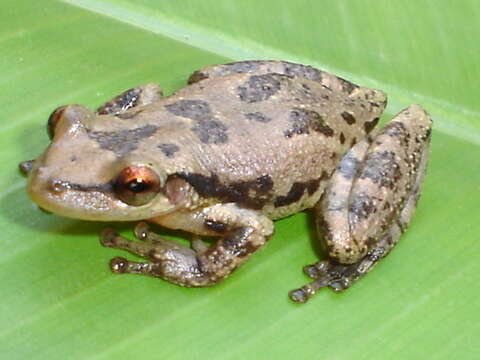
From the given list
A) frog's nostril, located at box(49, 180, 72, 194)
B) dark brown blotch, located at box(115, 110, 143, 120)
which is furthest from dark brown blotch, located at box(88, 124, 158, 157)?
frog's nostril, located at box(49, 180, 72, 194)

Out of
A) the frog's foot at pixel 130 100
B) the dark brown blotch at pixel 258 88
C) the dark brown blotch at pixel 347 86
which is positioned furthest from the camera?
the dark brown blotch at pixel 347 86

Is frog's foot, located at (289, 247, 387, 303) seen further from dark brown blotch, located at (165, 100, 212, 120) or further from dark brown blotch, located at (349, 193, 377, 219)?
dark brown blotch, located at (165, 100, 212, 120)

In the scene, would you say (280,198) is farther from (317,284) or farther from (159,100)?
(159,100)

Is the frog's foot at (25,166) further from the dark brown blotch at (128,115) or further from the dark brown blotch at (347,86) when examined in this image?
the dark brown blotch at (347,86)

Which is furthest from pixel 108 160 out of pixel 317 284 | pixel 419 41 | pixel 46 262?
pixel 419 41

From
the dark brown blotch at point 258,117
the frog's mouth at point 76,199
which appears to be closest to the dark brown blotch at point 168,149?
the frog's mouth at point 76,199

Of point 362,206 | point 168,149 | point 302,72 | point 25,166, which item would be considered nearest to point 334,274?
point 362,206

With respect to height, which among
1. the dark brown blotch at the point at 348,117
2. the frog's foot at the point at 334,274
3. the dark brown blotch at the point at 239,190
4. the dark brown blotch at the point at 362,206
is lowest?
the frog's foot at the point at 334,274

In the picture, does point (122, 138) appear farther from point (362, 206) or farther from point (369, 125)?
point (369, 125)
